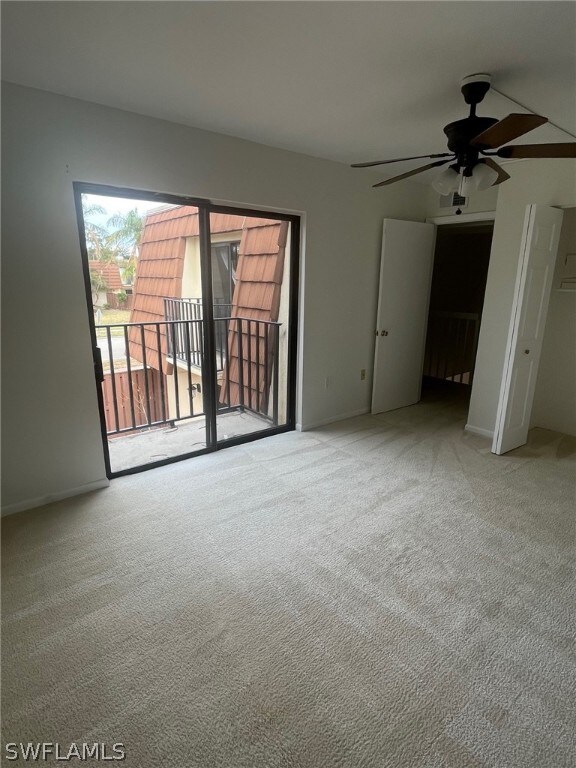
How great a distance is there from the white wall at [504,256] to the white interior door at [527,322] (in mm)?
248

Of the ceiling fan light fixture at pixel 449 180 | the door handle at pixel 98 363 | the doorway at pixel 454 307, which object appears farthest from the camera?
the doorway at pixel 454 307

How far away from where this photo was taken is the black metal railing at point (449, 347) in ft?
18.5

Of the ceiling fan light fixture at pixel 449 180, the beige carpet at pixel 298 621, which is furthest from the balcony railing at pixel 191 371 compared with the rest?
the ceiling fan light fixture at pixel 449 180

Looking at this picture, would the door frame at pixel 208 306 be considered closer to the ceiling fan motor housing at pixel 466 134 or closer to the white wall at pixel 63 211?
the white wall at pixel 63 211

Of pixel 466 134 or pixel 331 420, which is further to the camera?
pixel 331 420

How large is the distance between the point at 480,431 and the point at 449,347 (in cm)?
227

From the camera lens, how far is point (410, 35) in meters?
1.59

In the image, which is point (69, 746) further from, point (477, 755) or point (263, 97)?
point (263, 97)

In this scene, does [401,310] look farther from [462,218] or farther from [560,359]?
[560,359]

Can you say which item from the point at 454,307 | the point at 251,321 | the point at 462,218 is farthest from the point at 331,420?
the point at 454,307

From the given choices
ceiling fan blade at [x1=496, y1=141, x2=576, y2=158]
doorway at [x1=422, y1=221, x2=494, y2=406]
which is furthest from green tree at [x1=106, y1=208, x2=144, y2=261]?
doorway at [x1=422, y1=221, x2=494, y2=406]

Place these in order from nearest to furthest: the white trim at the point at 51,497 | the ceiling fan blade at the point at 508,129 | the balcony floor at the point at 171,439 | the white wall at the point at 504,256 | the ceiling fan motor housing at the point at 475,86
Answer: the ceiling fan blade at the point at 508,129 < the ceiling fan motor housing at the point at 475,86 < the white trim at the point at 51,497 < the white wall at the point at 504,256 < the balcony floor at the point at 171,439

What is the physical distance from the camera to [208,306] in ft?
9.95

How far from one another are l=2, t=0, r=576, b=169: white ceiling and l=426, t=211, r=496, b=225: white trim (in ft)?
3.81
